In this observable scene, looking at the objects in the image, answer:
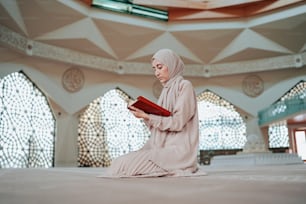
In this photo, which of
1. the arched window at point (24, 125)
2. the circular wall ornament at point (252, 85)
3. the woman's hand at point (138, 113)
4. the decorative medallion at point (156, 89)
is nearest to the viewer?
the woman's hand at point (138, 113)

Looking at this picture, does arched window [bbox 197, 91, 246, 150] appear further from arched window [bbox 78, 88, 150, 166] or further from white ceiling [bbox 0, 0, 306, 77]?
arched window [bbox 78, 88, 150, 166]

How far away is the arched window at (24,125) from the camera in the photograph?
10.5 meters

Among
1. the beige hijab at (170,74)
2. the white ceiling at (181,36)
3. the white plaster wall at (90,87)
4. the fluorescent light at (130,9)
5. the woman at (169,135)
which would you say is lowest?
the woman at (169,135)

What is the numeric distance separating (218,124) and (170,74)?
11.9 m

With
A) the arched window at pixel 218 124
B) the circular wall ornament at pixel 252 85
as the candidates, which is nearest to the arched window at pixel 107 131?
the arched window at pixel 218 124

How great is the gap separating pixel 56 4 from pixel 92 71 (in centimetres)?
342

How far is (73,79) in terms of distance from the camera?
1252 centimetres

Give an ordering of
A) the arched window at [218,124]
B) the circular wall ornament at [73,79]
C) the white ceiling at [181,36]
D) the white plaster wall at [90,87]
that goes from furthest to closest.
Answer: the arched window at [218,124] < the circular wall ornament at [73,79] < the white plaster wall at [90,87] < the white ceiling at [181,36]

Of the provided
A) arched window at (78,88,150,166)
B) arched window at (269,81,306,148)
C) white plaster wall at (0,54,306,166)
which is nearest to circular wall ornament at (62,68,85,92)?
white plaster wall at (0,54,306,166)

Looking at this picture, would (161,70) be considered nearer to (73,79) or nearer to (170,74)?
(170,74)

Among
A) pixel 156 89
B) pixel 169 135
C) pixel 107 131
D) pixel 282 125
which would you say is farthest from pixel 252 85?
pixel 169 135

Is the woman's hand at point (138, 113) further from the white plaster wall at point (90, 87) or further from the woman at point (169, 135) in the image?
the white plaster wall at point (90, 87)

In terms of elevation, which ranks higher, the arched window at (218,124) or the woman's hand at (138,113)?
the arched window at (218,124)

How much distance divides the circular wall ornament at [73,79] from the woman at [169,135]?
9.89 m
